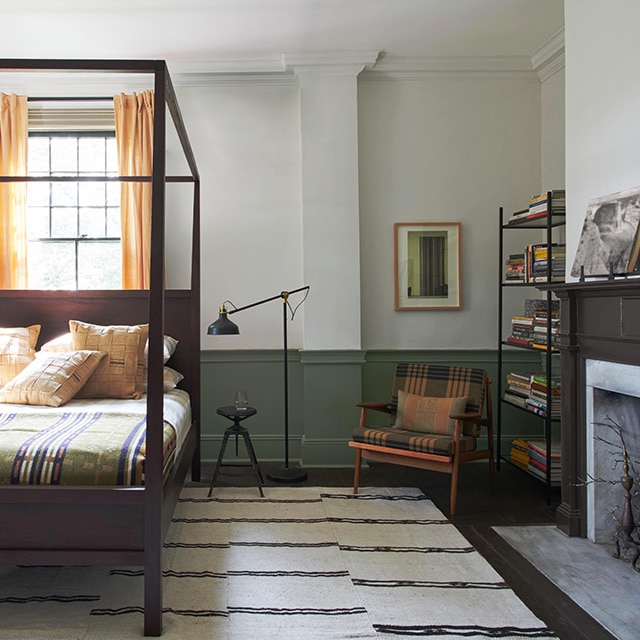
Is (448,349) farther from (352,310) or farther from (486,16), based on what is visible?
Answer: (486,16)

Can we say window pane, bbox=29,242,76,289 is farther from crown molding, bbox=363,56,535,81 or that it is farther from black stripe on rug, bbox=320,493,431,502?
crown molding, bbox=363,56,535,81

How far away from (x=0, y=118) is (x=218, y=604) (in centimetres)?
395

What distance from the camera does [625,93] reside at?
3107 millimetres

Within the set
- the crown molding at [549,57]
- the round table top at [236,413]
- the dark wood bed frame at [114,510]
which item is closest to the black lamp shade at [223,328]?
the round table top at [236,413]

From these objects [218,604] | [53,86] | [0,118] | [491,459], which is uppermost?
[53,86]

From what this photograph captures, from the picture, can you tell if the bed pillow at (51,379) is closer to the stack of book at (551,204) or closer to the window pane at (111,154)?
the window pane at (111,154)

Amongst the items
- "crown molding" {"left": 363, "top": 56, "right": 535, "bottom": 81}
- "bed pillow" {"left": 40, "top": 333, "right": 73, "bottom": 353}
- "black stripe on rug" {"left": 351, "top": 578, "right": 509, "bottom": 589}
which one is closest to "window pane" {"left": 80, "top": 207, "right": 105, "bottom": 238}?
"bed pillow" {"left": 40, "top": 333, "right": 73, "bottom": 353}

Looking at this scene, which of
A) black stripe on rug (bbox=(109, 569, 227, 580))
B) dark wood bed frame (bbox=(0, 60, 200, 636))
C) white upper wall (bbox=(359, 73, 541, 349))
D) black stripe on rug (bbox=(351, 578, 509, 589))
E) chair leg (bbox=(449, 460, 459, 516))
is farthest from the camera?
white upper wall (bbox=(359, 73, 541, 349))

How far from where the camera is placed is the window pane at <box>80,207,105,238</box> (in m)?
5.03

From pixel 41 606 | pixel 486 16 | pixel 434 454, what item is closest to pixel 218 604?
pixel 41 606

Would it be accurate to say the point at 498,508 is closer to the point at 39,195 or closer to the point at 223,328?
the point at 223,328

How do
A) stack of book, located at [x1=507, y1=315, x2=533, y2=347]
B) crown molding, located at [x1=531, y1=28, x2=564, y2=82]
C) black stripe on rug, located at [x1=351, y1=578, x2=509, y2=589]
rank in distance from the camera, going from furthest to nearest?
crown molding, located at [x1=531, y1=28, x2=564, y2=82] < stack of book, located at [x1=507, y1=315, x2=533, y2=347] < black stripe on rug, located at [x1=351, y1=578, x2=509, y2=589]

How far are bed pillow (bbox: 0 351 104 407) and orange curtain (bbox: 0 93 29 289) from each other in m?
1.26

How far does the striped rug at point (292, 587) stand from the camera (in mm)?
2457
